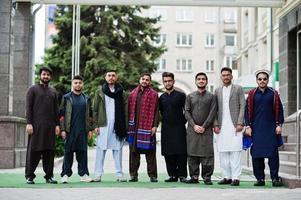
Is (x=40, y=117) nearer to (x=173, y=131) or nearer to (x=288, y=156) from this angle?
(x=173, y=131)

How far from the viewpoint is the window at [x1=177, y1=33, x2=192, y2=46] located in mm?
73375

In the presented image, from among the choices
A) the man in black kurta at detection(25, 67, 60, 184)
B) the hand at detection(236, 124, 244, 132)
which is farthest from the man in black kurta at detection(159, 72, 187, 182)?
the man in black kurta at detection(25, 67, 60, 184)

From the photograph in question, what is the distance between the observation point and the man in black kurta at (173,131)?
11.7m

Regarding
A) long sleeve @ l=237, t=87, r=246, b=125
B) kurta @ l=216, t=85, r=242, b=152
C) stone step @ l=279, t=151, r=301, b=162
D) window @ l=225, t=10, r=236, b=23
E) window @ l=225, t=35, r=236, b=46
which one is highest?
window @ l=225, t=10, r=236, b=23

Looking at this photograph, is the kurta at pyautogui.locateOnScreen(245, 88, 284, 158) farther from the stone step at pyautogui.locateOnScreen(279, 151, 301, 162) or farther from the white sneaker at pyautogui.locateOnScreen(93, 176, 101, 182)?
the white sneaker at pyautogui.locateOnScreen(93, 176, 101, 182)

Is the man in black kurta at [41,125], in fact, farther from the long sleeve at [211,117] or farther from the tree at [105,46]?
the tree at [105,46]

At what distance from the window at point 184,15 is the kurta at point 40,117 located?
6337 centimetres

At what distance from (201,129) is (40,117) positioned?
2878mm

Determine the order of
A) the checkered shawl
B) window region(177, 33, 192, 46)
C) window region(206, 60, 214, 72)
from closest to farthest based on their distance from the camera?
the checkered shawl < window region(206, 60, 214, 72) < window region(177, 33, 192, 46)

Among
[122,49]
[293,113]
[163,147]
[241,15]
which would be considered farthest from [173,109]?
[241,15]

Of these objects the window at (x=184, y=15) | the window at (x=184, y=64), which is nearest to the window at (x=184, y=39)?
the window at (x=184, y=15)

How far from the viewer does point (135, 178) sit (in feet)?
38.8

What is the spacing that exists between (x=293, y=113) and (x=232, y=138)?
537 centimetres

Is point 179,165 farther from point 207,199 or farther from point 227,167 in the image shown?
point 207,199
